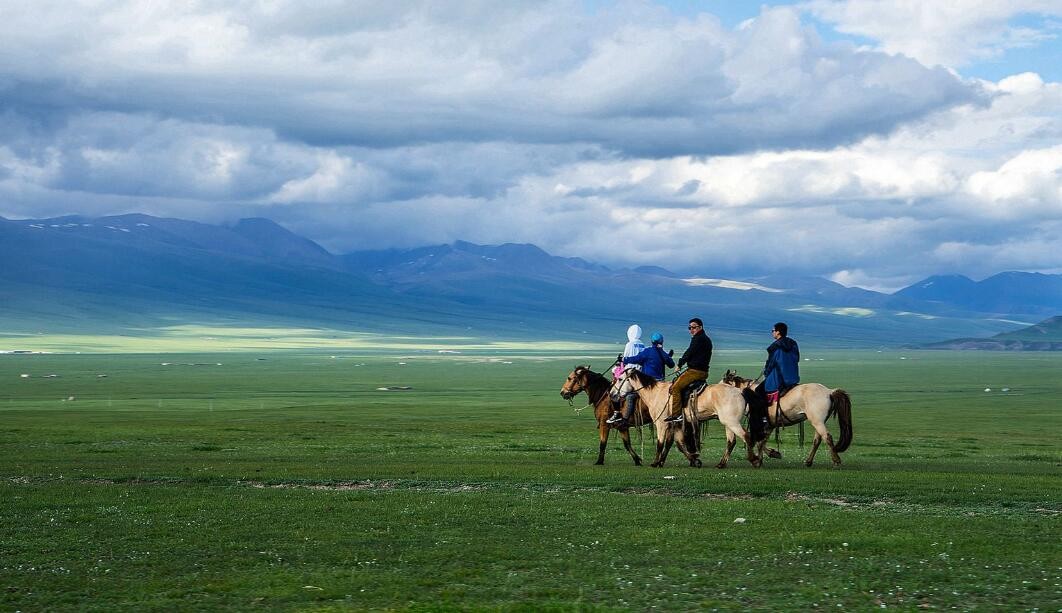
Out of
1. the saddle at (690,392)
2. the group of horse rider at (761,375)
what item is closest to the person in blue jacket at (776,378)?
the group of horse rider at (761,375)

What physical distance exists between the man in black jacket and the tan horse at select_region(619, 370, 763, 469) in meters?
0.16

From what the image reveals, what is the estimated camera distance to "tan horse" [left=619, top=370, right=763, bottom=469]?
22.7 meters

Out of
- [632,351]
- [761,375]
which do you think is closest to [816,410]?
[761,375]

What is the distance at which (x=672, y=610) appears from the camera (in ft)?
34.9

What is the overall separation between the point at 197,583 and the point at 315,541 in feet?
8.31

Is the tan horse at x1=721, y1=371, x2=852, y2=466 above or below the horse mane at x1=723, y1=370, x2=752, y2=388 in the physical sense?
below

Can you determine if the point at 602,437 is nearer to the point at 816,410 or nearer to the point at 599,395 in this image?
the point at 599,395

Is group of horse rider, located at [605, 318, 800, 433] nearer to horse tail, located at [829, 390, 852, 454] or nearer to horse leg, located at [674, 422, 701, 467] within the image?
horse leg, located at [674, 422, 701, 467]

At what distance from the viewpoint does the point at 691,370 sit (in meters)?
23.2

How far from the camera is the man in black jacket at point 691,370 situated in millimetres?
23109

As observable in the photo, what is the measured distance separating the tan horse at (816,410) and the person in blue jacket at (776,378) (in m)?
0.17

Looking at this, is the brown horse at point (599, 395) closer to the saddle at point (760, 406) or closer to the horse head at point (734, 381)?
the horse head at point (734, 381)

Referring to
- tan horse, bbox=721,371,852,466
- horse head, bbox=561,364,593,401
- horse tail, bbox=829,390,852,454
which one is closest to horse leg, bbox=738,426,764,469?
tan horse, bbox=721,371,852,466

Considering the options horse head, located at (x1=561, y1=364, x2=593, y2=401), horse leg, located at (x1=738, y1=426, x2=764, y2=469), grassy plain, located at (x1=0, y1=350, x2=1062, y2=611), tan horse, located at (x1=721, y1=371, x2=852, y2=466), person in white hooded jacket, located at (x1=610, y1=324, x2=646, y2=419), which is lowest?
grassy plain, located at (x1=0, y1=350, x2=1062, y2=611)
